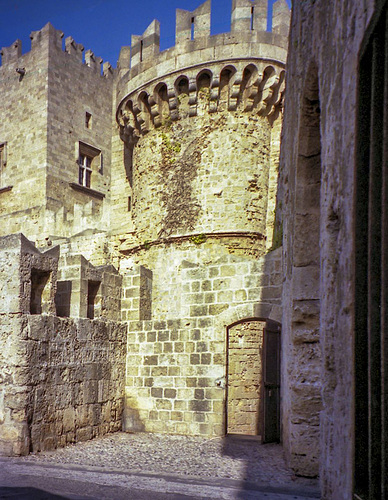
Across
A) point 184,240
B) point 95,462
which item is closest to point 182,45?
point 184,240

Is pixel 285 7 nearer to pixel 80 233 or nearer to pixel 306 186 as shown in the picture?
pixel 80 233

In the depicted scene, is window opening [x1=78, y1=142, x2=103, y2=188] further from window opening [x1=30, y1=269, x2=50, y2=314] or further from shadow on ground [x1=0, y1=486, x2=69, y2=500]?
shadow on ground [x1=0, y1=486, x2=69, y2=500]

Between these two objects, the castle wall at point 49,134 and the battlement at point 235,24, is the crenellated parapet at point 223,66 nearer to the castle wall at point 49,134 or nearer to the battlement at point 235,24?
the battlement at point 235,24

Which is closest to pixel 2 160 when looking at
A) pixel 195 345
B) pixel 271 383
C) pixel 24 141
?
pixel 24 141

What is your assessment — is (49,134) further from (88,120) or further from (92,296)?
(92,296)

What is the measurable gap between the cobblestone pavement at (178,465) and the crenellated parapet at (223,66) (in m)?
7.46

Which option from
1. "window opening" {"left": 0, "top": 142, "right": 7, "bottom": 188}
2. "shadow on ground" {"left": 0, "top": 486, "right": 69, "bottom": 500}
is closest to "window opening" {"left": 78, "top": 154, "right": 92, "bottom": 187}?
"window opening" {"left": 0, "top": 142, "right": 7, "bottom": 188}

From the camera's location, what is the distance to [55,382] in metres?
6.71

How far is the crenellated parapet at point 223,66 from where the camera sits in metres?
11.8

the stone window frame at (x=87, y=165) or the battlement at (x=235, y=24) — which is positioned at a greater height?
the battlement at (x=235, y=24)

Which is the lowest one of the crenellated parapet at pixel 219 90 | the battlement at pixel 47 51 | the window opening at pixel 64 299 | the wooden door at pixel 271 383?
the wooden door at pixel 271 383

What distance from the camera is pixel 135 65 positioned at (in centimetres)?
1320

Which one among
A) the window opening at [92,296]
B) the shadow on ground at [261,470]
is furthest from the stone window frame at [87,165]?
the shadow on ground at [261,470]

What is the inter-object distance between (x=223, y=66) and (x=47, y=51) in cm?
671
